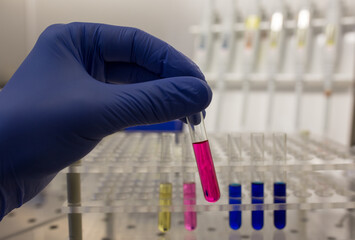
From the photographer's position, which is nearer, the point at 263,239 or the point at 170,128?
the point at 263,239

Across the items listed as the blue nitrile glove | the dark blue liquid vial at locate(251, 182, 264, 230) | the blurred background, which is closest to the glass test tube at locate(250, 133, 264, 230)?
the dark blue liquid vial at locate(251, 182, 264, 230)

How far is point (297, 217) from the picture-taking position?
3.34 ft

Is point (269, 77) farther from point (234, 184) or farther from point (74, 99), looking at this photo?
point (74, 99)

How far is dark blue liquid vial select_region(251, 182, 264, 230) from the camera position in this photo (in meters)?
0.77

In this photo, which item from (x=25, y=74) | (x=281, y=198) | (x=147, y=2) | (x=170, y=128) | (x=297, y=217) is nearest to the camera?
(x=25, y=74)

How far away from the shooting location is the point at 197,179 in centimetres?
84

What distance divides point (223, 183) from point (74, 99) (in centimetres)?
44

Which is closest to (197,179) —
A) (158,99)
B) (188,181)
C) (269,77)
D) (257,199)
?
(188,181)

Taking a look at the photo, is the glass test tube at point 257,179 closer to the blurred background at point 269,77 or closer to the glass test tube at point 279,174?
the glass test tube at point 279,174

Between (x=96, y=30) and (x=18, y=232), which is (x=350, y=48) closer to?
(x=96, y=30)

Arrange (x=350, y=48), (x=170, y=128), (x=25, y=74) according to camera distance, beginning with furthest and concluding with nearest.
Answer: (x=350, y=48), (x=170, y=128), (x=25, y=74)

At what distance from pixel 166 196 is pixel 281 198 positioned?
261 millimetres

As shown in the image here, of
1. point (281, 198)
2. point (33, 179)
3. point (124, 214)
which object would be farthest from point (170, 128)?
point (33, 179)

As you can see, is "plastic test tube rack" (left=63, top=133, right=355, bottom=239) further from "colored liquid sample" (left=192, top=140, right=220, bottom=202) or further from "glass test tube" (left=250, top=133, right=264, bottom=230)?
"colored liquid sample" (left=192, top=140, right=220, bottom=202)
